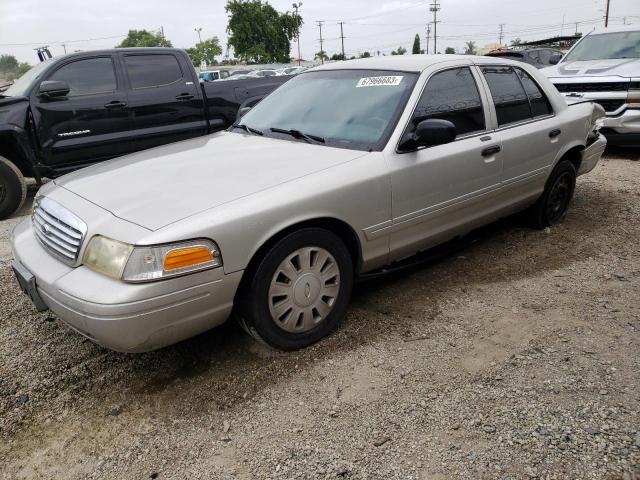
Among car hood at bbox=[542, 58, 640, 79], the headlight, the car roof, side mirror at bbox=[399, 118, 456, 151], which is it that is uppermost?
the car roof

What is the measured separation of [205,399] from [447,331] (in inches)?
57.8

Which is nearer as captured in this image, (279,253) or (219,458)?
(219,458)

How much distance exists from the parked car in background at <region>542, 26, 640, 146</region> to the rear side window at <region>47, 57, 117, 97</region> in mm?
5757

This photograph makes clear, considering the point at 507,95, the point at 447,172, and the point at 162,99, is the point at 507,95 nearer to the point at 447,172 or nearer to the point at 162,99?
the point at 447,172

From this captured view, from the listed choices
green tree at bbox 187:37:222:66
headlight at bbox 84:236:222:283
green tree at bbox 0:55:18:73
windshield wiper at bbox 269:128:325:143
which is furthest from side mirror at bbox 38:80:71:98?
green tree at bbox 0:55:18:73

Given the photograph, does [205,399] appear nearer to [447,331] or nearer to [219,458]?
[219,458]

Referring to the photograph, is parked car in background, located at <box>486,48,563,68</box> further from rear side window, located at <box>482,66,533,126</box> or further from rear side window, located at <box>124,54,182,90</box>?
rear side window, located at <box>482,66,533,126</box>

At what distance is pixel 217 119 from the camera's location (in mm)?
7176

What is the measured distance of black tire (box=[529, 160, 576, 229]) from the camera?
4625 millimetres

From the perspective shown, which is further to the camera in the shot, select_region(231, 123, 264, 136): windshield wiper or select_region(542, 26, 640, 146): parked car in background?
select_region(542, 26, 640, 146): parked car in background

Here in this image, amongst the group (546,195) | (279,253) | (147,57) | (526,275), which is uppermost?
(147,57)

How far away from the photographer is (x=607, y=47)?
8602 millimetres

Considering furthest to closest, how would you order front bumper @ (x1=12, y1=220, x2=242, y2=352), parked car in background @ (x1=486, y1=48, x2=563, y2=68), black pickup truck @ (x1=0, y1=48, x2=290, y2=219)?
parked car in background @ (x1=486, y1=48, x2=563, y2=68) < black pickup truck @ (x1=0, y1=48, x2=290, y2=219) < front bumper @ (x1=12, y1=220, x2=242, y2=352)

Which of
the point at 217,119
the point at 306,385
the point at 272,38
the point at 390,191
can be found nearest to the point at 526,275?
the point at 390,191
